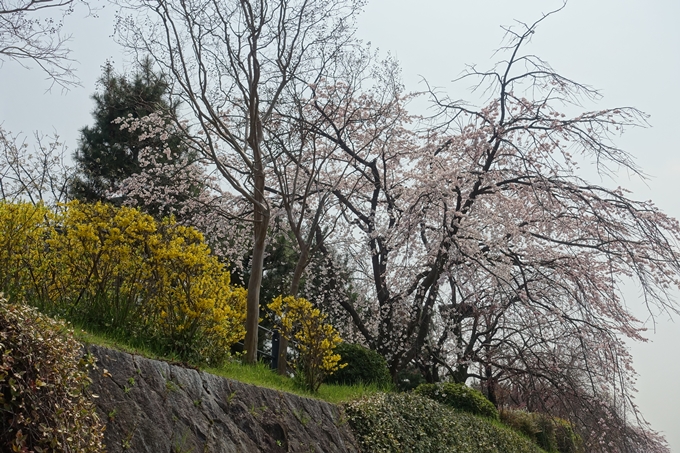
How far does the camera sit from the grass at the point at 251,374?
15.6ft

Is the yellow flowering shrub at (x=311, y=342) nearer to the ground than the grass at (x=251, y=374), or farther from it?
farther from it

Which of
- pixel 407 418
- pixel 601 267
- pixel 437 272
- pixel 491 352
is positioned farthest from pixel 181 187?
pixel 601 267

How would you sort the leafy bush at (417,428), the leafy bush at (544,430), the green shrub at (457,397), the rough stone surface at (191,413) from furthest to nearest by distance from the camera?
the leafy bush at (544,430) < the green shrub at (457,397) < the leafy bush at (417,428) < the rough stone surface at (191,413)

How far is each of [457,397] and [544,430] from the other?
4.62m

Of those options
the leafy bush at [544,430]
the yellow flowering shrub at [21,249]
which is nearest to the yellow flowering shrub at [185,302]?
the yellow flowering shrub at [21,249]

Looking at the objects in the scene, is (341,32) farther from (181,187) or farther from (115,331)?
(115,331)

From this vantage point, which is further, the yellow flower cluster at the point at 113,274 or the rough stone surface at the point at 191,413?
the yellow flower cluster at the point at 113,274

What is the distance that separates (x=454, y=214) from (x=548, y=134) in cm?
200

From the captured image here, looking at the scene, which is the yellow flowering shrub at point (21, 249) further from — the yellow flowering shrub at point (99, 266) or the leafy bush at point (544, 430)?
the leafy bush at point (544, 430)

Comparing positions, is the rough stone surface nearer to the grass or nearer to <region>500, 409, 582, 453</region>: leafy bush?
the grass

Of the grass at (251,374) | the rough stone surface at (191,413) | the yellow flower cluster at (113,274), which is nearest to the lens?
the rough stone surface at (191,413)

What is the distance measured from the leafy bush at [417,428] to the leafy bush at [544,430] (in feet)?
8.69

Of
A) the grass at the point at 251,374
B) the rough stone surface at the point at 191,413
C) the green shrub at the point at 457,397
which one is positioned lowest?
the rough stone surface at the point at 191,413

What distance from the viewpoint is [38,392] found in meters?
3.12
